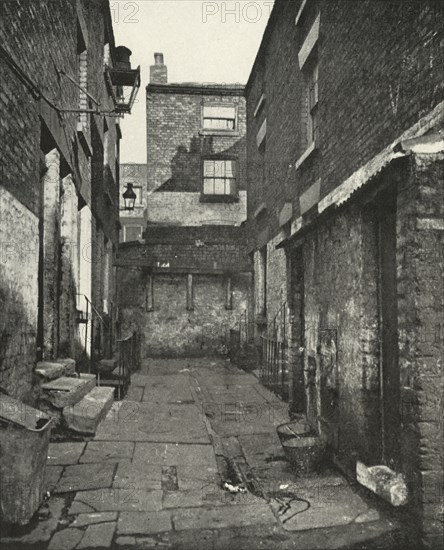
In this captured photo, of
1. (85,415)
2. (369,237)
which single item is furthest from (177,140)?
(369,237)

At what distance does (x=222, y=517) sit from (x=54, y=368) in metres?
3.28

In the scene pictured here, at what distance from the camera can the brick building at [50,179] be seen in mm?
4840

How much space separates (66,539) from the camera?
3.45 metres

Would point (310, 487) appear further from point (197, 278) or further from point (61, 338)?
point (197, 278)

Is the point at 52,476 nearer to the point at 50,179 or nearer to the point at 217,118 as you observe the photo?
the point at 50,179

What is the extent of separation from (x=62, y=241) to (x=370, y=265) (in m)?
5.44

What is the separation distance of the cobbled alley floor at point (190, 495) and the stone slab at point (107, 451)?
11mm

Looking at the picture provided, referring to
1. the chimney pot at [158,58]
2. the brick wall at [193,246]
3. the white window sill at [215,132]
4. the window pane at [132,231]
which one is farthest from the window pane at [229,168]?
the window pane at [132,231]

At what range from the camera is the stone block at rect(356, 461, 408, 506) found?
3654 mm

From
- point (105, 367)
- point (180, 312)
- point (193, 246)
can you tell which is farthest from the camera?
point (193, 246)

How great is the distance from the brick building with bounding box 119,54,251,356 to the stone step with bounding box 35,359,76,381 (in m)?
7.87

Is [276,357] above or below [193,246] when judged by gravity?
below

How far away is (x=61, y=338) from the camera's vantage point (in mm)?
7562

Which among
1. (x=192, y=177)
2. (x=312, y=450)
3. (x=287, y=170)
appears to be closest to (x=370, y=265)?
(x=312, y=450)
